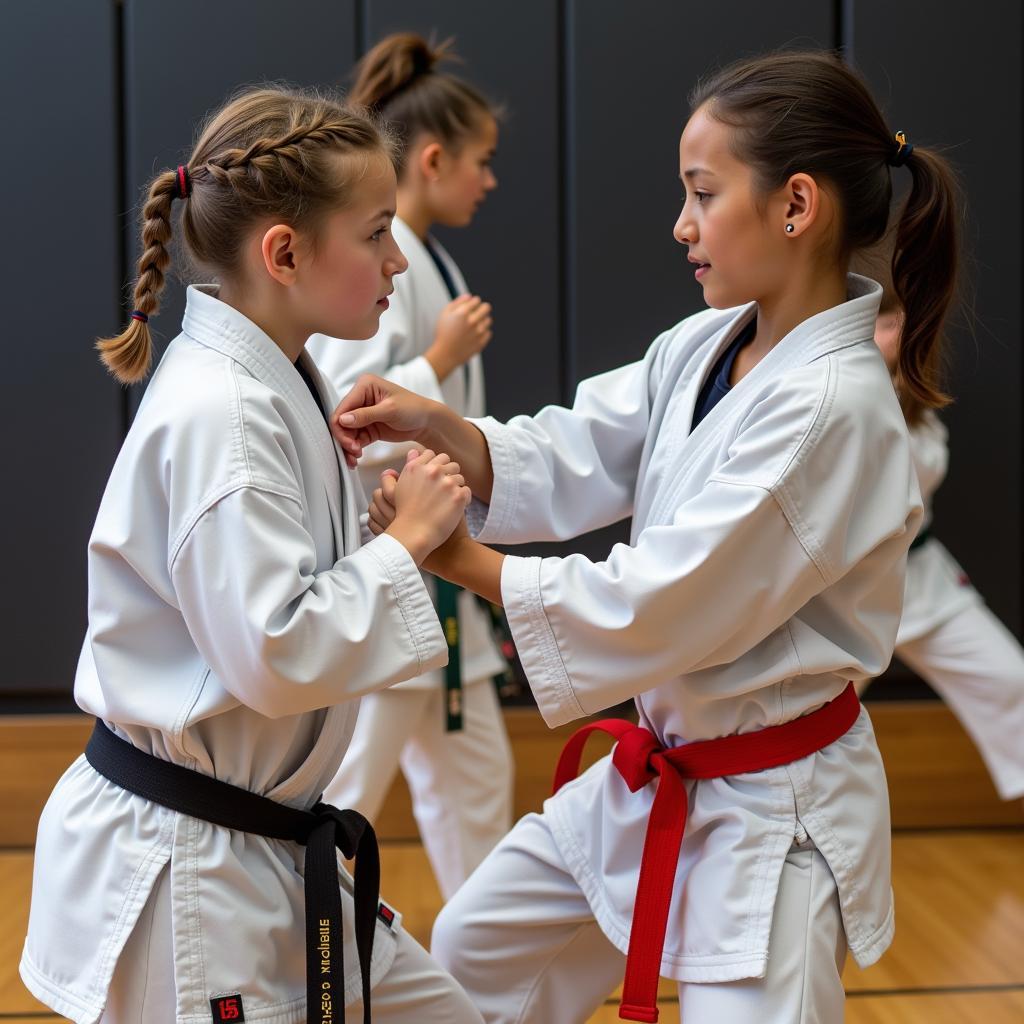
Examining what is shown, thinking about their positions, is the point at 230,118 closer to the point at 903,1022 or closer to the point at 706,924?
the point at 706,924

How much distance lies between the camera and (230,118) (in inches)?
60.3

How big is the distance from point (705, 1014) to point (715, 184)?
3.32 ft

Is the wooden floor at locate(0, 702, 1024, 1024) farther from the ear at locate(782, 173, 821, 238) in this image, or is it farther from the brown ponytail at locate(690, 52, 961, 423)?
the ear at locate(782, 173, 821, 238)

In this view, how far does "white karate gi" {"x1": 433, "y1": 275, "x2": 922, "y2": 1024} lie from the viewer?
149 centimetres

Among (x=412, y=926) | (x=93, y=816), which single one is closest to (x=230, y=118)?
(x=93, y=816)

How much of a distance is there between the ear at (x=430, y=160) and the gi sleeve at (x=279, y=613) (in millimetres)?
1614

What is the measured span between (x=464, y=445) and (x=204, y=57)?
210cm

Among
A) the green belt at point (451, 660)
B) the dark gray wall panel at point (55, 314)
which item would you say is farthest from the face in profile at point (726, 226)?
the dark gray wall panel at point (55, 314)

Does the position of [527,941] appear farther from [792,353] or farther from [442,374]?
[442,374]

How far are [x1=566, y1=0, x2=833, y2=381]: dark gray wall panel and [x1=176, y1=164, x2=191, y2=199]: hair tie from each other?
82.4 inches

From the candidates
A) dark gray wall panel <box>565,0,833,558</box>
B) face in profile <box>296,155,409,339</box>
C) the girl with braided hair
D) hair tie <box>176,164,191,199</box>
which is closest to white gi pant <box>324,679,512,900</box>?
dark gray wall panel <box>565,0,833,558</box>

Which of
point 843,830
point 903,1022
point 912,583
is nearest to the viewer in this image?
point 843,830

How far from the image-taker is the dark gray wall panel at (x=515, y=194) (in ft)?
11.4

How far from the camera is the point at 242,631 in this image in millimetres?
1312
